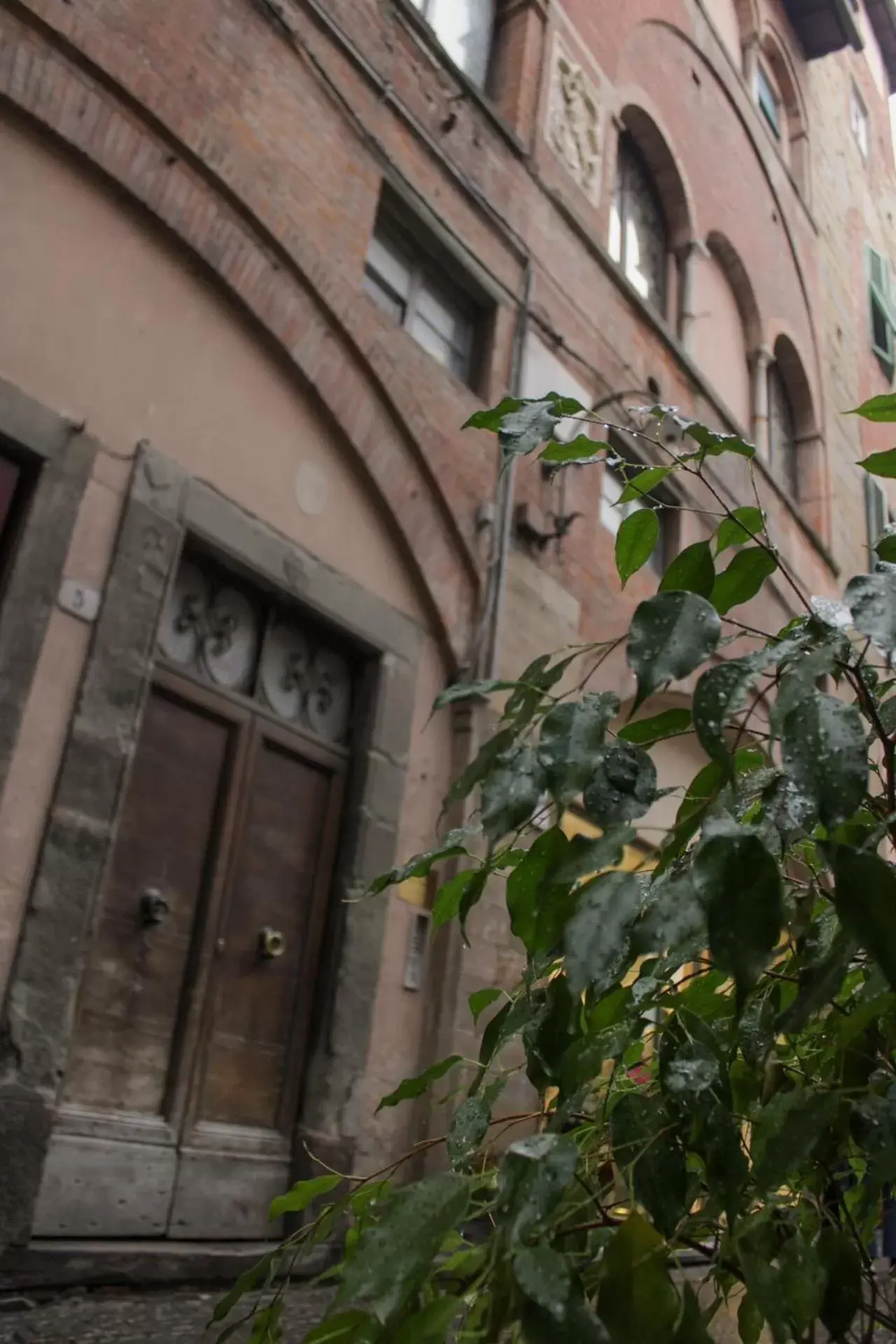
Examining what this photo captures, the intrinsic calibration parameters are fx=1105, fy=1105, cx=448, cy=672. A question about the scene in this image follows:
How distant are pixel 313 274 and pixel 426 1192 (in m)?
4.55

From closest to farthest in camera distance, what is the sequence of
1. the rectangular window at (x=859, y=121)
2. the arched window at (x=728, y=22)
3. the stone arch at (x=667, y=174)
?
the stone arch at (x=667, y=174), the arched window at (x=728, y=22), the rectangular window at (x=859, y=121)

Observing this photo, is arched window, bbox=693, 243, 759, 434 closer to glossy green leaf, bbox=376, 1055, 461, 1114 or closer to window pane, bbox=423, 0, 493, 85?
window pane, bbox=423, 0, 493, 85

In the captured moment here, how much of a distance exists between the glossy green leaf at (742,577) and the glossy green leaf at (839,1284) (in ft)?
2.01

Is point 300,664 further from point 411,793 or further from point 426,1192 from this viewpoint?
point 426,1192

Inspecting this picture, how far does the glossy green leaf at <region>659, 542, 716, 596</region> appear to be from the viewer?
1092 millimetres

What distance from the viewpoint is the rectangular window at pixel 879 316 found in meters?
13.4

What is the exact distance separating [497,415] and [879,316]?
14.0 m

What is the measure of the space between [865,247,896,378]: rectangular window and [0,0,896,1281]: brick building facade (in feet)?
24.9

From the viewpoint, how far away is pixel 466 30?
707 centimetres

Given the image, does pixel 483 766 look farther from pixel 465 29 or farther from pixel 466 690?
pixel 465 29

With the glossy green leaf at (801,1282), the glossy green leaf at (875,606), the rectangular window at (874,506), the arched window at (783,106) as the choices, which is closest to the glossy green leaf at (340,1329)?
the glossy green leaf at (801,1282)

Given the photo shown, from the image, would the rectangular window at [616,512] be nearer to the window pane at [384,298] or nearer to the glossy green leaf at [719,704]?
the window pane at [384,298]

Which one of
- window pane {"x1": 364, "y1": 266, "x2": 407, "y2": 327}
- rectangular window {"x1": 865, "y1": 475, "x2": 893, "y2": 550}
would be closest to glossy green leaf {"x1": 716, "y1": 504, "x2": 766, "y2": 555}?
window pane {"x1": 364, "y1": 266, "x2": 407, "y2": 327}

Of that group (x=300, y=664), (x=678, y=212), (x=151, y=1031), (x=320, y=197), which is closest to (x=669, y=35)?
(x=678, y=212)
